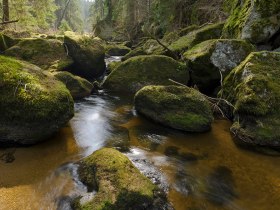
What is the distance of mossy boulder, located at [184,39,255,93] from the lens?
9617 millimetres

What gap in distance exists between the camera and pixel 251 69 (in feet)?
25.8

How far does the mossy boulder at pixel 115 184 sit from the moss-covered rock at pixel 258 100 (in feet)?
11.5

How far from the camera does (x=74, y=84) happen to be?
1022 centimetres

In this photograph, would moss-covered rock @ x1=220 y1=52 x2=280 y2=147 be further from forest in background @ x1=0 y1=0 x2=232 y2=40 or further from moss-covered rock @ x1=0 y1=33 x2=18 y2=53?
moss-covered rock @ x1=0 y1=33 x2=18 y2=53

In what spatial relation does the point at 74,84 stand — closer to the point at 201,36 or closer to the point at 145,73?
the point at 145,73

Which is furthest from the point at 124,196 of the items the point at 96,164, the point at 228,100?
the point at 228,100

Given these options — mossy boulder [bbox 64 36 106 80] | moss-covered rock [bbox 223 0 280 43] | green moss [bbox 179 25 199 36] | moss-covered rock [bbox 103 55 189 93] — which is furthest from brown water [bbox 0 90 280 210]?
green moss [bbox 179 25 199 36]

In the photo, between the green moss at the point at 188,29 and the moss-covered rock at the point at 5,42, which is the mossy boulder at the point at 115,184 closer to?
the moss-covered rock at the point at 5,42

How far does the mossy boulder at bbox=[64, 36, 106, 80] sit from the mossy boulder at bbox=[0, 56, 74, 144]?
5992 mm

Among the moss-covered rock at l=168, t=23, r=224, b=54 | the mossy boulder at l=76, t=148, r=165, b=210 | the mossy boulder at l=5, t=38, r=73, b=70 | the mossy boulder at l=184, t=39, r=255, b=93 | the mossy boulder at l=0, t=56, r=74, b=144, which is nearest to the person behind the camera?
the mossy boulder at l=76, t=148, r=165, b=210

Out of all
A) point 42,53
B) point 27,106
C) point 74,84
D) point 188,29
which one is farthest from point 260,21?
point 42,53

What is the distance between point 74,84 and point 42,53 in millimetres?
3304

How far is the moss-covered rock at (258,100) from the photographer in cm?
692

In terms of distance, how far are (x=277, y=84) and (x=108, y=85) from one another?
6084 millimetres
